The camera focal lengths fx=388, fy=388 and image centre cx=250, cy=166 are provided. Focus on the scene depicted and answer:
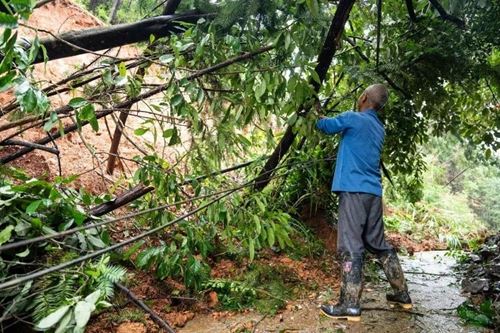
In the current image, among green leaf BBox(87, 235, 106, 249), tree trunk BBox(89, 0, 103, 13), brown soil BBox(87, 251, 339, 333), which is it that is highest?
tree trunk BBox(89, 0, 103, 13)

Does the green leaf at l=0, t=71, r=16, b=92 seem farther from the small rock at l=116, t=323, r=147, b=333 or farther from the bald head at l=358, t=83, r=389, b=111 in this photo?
the bald head at l=358, t=83, r=389, b=111

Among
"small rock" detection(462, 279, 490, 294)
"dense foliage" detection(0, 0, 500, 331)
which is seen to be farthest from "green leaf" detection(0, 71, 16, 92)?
"small rock" detection(462, 279, 490, 294)

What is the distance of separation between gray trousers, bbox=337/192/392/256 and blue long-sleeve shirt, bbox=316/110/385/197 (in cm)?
7

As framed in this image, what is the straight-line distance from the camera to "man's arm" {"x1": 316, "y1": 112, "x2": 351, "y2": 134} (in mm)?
3041

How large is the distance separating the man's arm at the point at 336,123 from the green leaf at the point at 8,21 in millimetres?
2154

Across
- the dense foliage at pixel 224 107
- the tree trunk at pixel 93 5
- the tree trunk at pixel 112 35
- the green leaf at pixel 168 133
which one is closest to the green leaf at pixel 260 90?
the dense foliage at pixel 224 107

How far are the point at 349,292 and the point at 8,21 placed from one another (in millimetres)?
2638

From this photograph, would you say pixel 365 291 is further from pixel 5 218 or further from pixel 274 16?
pixel 5 218

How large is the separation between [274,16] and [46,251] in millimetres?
2362

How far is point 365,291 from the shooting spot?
366 centimetres

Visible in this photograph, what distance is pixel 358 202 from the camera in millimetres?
2992

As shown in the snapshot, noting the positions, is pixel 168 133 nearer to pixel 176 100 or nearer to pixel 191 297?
pixel 176 100

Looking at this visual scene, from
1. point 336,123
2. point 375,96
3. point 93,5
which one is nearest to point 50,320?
point 336,123

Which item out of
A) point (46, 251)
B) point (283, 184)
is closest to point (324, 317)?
point (283, 184)
